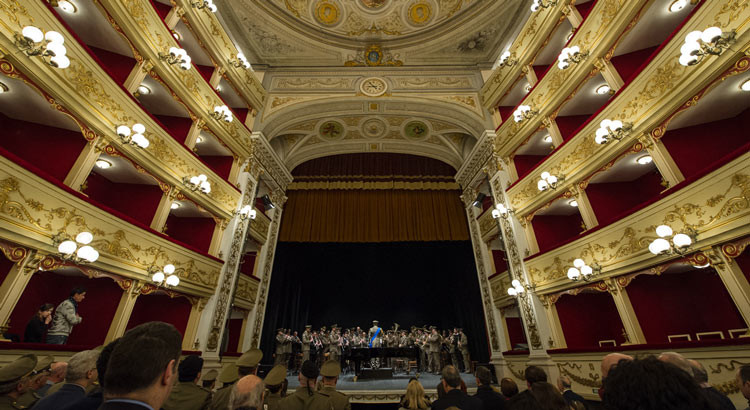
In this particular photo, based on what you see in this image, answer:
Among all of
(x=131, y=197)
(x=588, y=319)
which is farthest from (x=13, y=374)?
(x=588, y=319)

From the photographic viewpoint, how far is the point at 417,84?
43.5 feet

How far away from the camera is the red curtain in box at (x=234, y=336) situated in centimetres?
1062

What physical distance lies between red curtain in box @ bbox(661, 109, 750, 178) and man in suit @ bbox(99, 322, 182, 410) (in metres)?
8.39

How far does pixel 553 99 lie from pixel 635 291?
556 cm

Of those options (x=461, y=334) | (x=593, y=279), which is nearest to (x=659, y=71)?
(x=593, y=279)

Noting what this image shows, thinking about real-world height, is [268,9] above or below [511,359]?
above

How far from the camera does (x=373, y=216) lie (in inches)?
580

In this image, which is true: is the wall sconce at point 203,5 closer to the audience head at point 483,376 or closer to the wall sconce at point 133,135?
the wall sconce at point 133,135

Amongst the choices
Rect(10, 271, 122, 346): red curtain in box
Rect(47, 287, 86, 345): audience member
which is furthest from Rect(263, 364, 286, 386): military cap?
Rect(10, 271, 122, 346): red curtain in box

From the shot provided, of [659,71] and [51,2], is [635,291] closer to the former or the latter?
[659,71]

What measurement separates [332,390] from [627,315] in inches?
266

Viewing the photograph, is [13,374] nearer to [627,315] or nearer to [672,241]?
[672,241]

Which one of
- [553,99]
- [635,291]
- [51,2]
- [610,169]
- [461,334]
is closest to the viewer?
[51,2]

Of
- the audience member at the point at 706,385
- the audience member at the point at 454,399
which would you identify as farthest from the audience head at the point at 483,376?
the audience member at the point at 706,385
